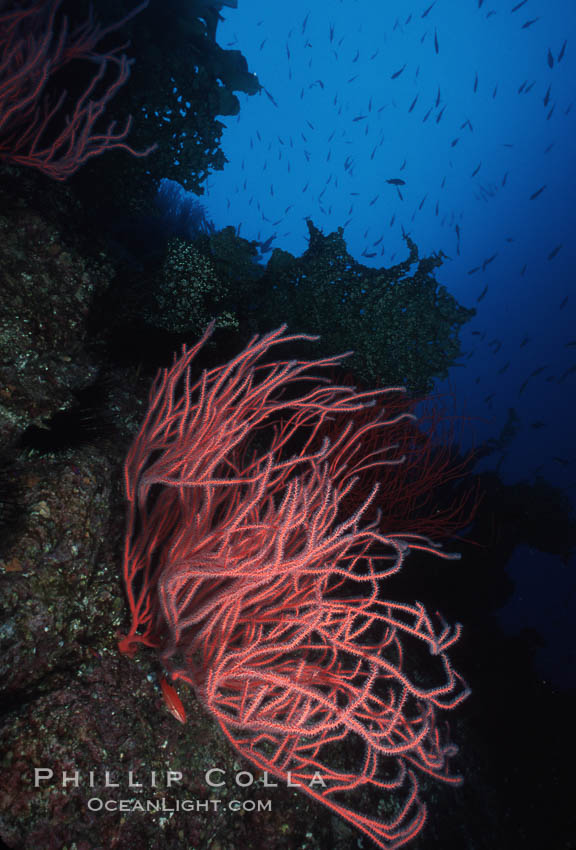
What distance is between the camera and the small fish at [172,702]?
1.93 meters

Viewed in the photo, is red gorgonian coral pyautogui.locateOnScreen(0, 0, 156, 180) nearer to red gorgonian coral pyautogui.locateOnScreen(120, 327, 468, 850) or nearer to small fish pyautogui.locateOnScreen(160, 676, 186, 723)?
red gorgonian coral pyautogui.locateOnScreen(120, 327, 468, 850)

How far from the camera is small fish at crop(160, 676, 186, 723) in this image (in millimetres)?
1927

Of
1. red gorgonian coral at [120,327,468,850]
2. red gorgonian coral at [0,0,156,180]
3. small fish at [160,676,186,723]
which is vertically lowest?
small fish at [160,676,186,723]

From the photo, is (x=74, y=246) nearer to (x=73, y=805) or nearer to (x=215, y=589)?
(x=215, y=589)

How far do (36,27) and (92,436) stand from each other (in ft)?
13.1

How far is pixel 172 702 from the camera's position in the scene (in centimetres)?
193

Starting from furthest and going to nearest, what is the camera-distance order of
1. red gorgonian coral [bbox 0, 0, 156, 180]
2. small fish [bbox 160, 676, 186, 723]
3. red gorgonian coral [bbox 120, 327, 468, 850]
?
red gorgonian coral [bbox 0, 0, 156, 180] < small fish [bbox 160, 676, 186, 723] < red gorgonian coral [bbox 120, 327, 468, 850]

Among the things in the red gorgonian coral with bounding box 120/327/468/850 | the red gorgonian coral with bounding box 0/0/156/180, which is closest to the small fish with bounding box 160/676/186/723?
the red gorgonian coral with bounding box 120/327/468/850

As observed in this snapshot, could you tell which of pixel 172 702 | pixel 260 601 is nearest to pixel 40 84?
pixel 260 601

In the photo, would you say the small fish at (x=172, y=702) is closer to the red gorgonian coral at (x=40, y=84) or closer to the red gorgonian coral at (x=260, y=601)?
the red gorgonian coral at (x=260, y=601)

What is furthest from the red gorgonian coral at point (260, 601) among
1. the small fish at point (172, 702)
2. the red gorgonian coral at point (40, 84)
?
the red gorgonian coral at point (40, 84)

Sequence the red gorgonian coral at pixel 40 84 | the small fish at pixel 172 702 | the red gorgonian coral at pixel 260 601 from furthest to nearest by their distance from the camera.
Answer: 1. the red gorgonian coral at pixel 40 84
2. the small fish at pixel 172 702
3. the red gorgonian coral at pixel 260 601

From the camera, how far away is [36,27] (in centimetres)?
349

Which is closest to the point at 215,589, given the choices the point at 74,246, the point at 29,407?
the point at 29,407
